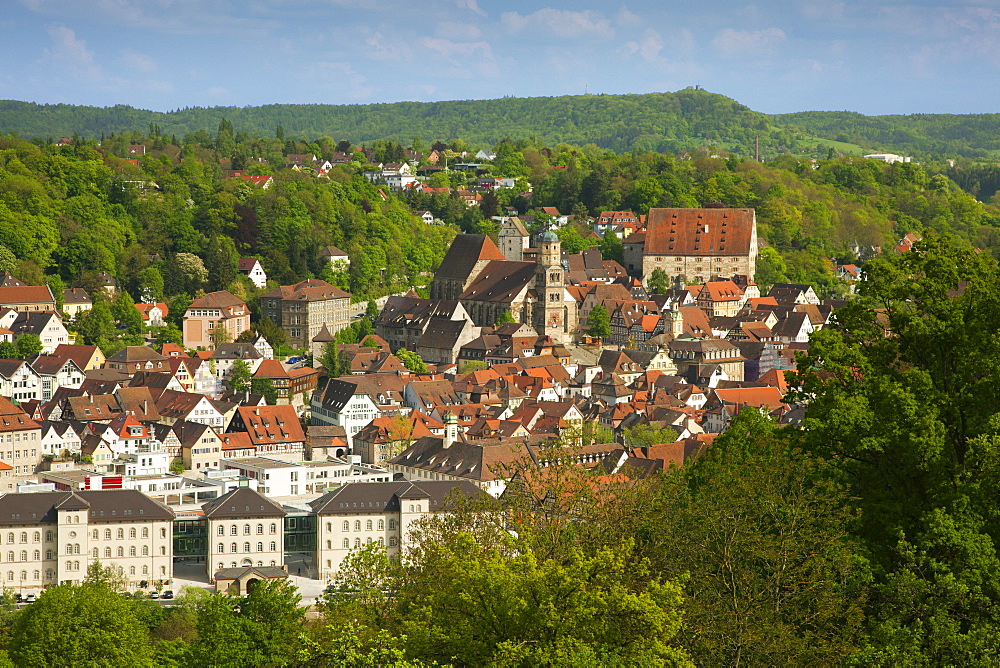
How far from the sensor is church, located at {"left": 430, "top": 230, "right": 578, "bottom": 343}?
81375mm

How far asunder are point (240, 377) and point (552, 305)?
58.0 feet

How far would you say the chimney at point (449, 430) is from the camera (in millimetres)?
58747

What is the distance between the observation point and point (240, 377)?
72.1m

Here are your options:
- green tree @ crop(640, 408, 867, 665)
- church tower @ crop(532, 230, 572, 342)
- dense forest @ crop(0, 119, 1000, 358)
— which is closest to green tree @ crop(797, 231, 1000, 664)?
green tree @ crop(640, 408, 867, 665)

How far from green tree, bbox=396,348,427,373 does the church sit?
288 inches

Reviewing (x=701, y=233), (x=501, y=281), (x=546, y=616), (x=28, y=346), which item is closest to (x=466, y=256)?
(x=501, y=281)

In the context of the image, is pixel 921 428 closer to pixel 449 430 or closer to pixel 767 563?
pixel 767 563

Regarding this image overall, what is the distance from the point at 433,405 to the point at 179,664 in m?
38.1

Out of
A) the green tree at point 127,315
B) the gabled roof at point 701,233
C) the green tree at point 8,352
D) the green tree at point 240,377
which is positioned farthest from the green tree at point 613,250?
the green tree at point 8,352

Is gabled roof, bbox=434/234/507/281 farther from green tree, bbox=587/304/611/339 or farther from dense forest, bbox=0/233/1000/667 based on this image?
dense forest, bbox=0/233/1000/667

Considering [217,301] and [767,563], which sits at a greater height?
[217,301]

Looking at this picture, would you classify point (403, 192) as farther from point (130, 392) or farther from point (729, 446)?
point (729, 446)

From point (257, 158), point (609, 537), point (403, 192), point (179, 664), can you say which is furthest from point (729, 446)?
point (257, 158)

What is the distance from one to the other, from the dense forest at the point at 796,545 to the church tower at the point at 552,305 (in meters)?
57.6
